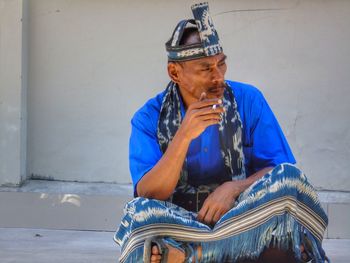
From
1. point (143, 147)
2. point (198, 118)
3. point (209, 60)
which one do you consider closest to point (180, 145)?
point (198, 118)

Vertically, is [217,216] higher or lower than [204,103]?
lower

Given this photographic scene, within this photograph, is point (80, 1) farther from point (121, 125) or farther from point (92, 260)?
point (92, 260)

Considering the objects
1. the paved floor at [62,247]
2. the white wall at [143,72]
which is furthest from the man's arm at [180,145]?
the white wall at [143,72]

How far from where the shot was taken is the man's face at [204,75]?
11.7ft

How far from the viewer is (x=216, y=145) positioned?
3742 mm

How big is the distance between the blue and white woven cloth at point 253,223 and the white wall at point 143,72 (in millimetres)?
3060

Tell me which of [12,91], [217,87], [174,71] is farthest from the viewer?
[12,91]

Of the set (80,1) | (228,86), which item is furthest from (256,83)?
(228,86)

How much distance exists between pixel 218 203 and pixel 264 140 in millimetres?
386

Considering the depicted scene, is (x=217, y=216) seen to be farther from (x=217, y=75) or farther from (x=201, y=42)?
(x=201, y=42)

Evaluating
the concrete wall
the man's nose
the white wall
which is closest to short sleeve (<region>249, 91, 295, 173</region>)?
the man's nose

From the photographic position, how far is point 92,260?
567 cm

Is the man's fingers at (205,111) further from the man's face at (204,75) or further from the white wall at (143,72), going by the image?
the white wall at (143,72)

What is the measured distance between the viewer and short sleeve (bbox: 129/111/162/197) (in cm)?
365
